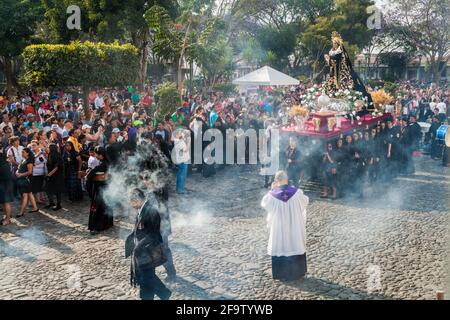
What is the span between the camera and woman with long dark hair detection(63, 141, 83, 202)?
454 inches

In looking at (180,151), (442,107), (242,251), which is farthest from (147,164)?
(442,107)

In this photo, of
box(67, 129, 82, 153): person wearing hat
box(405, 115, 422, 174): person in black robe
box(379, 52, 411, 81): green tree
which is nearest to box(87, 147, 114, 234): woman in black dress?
box(67, 129, 82, 153): person wearing hat

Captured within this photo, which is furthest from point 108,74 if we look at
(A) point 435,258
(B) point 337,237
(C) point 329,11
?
(C) point 329,11

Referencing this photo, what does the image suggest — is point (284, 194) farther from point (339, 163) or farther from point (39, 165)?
point (39, 165)

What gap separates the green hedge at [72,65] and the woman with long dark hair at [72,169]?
15.1 ft

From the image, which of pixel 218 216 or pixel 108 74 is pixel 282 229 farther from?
pixel 108 74

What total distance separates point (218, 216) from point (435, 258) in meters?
4.34

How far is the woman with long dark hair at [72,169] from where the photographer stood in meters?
11.5

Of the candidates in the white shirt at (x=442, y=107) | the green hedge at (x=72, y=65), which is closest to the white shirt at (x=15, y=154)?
the green hedge at (x=72, y=65)

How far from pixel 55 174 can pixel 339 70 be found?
30.8 feet

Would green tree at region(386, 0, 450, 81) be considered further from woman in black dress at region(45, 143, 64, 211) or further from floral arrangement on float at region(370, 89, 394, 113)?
woman in black dress at region(45, 143, 64, 211)

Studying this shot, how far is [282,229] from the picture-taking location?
7.34m

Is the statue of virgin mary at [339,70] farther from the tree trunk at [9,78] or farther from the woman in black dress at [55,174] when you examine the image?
the tree trunk at [9,78]

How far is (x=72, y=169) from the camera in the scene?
11.6m
